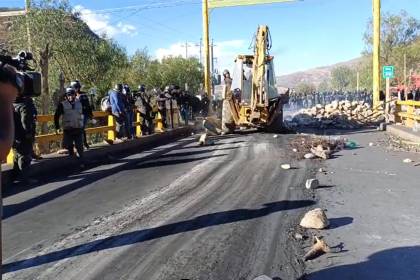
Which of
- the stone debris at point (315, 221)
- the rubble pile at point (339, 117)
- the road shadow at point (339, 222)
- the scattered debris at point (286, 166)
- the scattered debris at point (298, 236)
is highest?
the rubble pile at point (339, 117)

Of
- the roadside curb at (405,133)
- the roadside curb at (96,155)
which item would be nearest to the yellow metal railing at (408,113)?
the roadside curb at (405,133)

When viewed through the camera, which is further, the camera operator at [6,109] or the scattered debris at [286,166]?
the scattered debris at [286,166]

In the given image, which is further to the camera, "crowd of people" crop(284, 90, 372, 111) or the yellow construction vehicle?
"crowd of people" crop(284, 90, 372, 111)

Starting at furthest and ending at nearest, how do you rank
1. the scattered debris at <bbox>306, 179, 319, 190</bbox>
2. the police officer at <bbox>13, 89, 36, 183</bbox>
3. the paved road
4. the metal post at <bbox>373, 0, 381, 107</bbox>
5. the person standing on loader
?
the metal post at <bbox>373, 0, 381, 107</bbox> < the person standing on loader < the police officer at <bbox>13, 89, 36, 183</bbox> < the scattered debris at <bbox>306, 179, 319, 190</bbox> < the paved road

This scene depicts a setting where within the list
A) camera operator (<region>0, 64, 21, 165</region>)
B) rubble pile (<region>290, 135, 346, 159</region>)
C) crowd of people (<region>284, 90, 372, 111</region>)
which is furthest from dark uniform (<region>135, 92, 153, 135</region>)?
crowd of people (<region>284, 90, 372, 111</region>)

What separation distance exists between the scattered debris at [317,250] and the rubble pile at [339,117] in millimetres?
19681

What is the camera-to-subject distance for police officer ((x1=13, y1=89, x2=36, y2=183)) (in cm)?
938

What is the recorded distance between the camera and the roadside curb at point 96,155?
1050cm

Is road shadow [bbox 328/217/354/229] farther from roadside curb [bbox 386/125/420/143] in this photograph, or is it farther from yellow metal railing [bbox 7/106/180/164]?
roadside curb [bbox 386/125/420/143]

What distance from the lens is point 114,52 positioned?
32.9 metres

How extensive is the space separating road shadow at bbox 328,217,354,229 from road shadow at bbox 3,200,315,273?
0.76 metres

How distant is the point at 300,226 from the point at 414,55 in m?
52.9

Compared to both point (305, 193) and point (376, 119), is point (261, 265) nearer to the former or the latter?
point (305, 193)

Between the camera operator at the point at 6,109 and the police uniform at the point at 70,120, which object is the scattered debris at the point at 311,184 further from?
the camera operator at the point at 6,109
